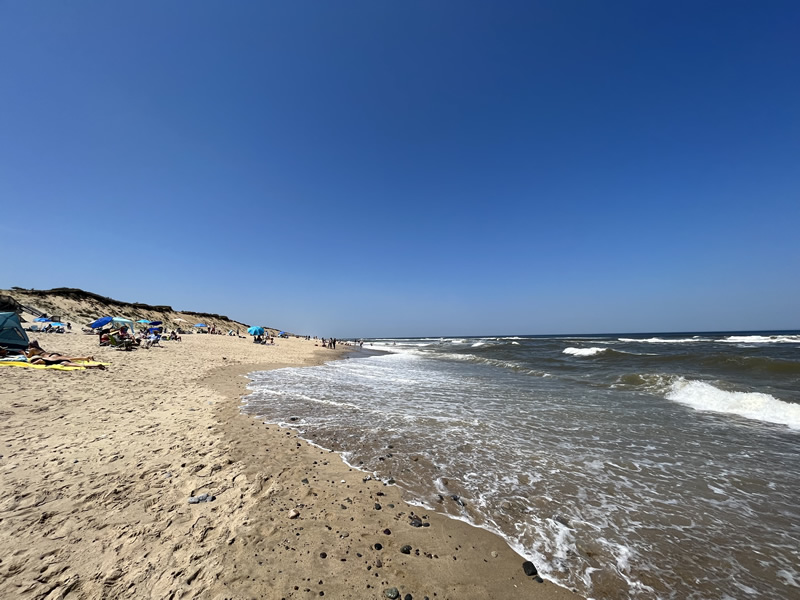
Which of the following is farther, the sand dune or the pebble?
the pebble

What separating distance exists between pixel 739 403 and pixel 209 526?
663 inches

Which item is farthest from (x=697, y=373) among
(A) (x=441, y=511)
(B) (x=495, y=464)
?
(A) (x=441, y=511)

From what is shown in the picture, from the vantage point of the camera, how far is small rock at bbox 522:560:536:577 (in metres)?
3.44

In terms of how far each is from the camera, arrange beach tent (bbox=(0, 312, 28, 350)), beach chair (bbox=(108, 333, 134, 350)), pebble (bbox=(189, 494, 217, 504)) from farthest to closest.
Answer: beach chair (bbox=(108, 333, 134, 350))
beach tent (bbox=(0, 312, 28, 350))
pebble (bbox=(189, 494, 217, 504))

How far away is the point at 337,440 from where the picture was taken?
7117 millimetres

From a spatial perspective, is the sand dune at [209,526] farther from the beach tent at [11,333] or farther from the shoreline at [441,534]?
the beach tent at [11,333]

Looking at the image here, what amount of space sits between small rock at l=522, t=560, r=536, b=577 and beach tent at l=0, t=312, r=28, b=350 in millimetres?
21537

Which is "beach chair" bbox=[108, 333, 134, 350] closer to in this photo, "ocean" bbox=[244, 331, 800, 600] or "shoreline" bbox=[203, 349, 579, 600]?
"ocean" bbox=[244, 331, 800, 600]

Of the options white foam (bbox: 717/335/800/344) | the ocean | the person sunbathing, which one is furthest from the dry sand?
white foam (bbox: 717/335/800/344)

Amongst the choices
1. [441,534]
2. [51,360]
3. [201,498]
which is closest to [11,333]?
[51,360]

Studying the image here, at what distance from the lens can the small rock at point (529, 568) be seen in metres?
3.44

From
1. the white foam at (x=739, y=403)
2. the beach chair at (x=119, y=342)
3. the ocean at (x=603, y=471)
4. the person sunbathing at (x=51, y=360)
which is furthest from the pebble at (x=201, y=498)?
the beach chair at (x=119, y=342)

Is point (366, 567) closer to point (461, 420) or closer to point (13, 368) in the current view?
point (461, 420)

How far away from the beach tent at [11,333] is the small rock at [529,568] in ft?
70.7
